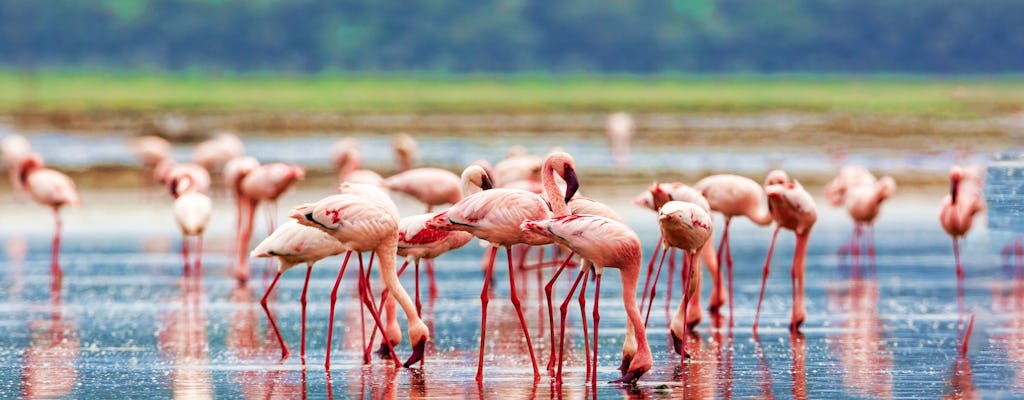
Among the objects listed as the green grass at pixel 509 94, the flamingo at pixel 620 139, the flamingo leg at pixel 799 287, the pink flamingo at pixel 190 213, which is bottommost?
the flamingo leg at pixel 799 287

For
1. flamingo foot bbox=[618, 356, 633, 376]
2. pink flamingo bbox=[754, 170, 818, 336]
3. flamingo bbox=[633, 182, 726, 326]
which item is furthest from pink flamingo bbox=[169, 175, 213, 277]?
flamingo foot bbox=[618, 356, 633, 376]

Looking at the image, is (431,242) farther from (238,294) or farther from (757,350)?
(238,294)

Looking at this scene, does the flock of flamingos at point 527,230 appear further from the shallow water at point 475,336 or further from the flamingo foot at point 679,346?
the shallow water at point 475,336

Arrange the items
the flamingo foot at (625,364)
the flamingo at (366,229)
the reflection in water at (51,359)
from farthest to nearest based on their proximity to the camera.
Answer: the flamingo at (366,229)
the flamingo foot at (625,364)
the reflection in water at (51,359)

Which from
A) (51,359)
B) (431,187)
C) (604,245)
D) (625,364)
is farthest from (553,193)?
(431,187)

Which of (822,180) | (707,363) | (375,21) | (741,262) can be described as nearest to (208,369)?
(707,363)

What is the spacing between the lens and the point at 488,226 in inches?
330

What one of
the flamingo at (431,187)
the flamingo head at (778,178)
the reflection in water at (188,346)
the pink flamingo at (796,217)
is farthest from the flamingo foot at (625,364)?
the flamingo at (431,187)

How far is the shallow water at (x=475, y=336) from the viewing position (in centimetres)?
830

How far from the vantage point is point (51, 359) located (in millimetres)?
9250

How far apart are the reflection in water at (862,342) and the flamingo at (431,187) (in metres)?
2.89

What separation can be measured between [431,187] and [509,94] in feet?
167

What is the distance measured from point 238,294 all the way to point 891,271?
18.2 ft

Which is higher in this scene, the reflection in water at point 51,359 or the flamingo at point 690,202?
the flamingo at point 690,202
